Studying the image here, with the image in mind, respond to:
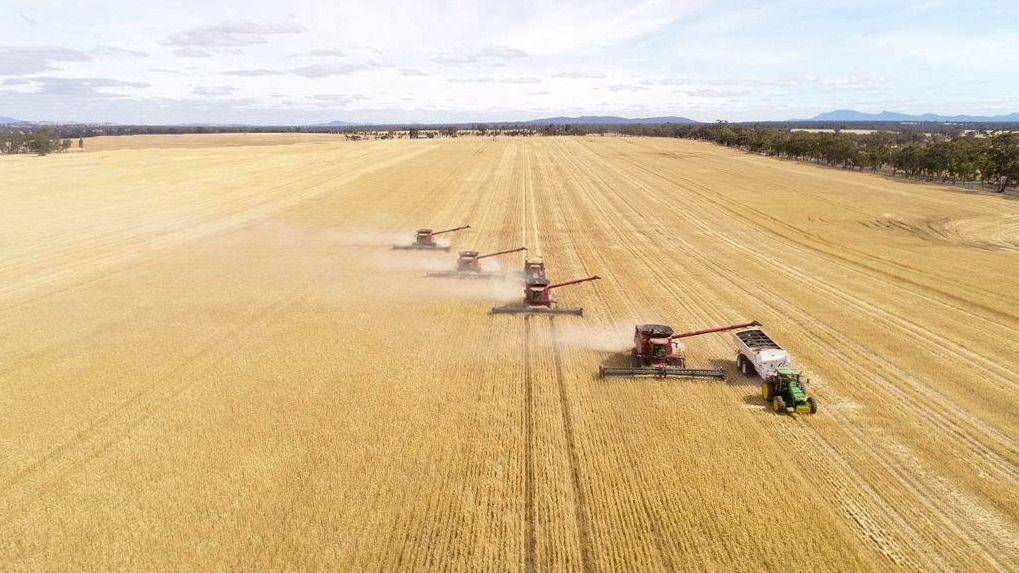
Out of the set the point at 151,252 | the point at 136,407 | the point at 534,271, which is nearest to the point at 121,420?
the point at 136,407

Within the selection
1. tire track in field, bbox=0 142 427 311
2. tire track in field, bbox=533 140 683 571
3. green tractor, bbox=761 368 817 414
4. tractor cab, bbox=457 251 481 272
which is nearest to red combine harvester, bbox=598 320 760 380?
green tractor, bbox=761 368 817 414

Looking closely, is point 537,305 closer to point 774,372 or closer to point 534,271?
point 534,271

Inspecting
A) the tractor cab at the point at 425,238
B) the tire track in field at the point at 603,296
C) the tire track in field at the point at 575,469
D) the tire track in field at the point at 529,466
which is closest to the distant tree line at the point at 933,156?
the tire track in field at the point at 603,296

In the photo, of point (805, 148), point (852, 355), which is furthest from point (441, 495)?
point (805, 148)

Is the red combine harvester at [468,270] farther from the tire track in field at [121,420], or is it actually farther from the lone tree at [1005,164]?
the lone tree at [1005,164]

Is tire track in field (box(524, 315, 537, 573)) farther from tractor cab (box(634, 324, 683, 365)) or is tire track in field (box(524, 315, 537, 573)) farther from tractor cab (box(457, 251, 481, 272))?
tractor cab (box(457, 251, 481, 272))

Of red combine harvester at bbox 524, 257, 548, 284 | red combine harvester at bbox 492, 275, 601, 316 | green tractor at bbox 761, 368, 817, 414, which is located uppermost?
red combine harvester at bbox 524, 257, 548, 284

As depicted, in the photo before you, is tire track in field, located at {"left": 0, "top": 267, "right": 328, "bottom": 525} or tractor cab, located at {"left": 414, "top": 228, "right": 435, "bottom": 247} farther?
tractor cab, located at {"left": 414, "top": 228, "right": 435, "bottom": 247}
